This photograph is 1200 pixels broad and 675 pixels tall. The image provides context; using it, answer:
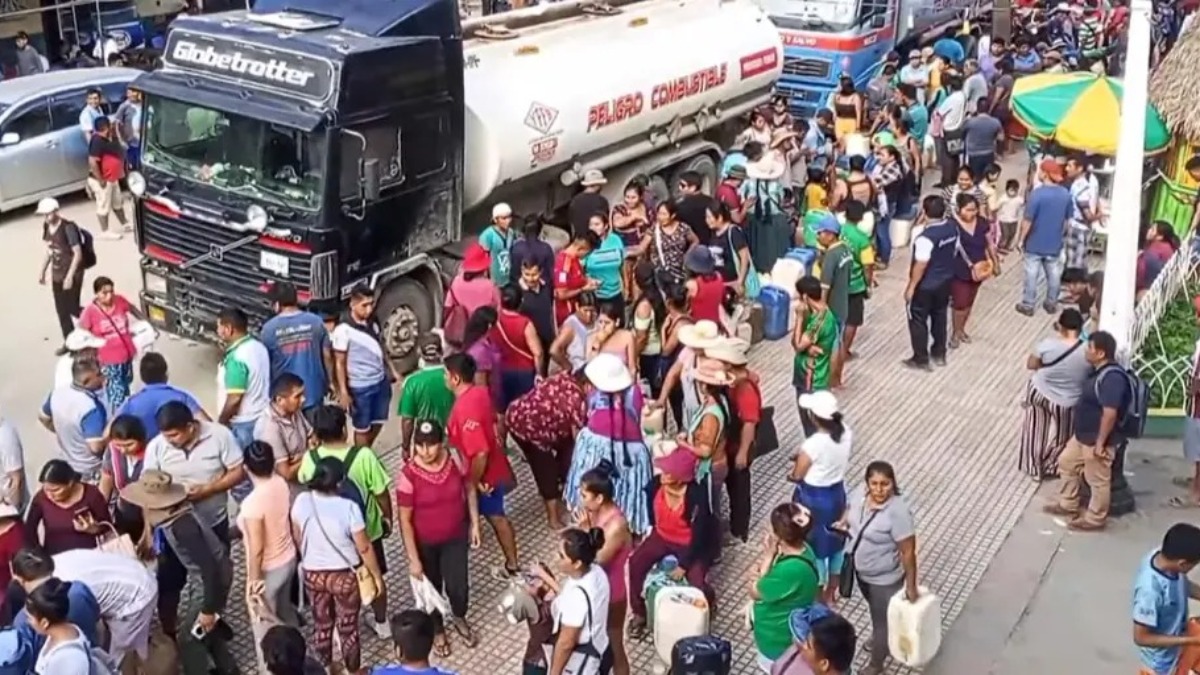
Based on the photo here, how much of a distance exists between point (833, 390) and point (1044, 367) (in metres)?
2.40

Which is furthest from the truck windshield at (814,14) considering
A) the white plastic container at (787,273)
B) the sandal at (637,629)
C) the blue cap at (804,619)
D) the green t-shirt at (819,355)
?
the blue cap at (804,619)

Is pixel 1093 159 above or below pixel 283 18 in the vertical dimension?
below

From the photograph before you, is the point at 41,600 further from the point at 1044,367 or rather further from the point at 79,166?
the point at 79,166

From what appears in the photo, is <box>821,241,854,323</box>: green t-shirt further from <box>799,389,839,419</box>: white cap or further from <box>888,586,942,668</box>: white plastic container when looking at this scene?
<box>888,586,942,668</box>: white plastic container

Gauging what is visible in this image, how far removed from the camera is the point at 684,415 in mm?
9539

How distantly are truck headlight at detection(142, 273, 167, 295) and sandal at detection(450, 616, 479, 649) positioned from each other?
186 inches

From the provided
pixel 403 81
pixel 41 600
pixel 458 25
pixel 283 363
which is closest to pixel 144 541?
pixel 41 600

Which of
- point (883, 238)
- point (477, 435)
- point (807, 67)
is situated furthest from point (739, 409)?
point (807, 67)

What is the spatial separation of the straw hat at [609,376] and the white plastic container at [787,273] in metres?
4.72

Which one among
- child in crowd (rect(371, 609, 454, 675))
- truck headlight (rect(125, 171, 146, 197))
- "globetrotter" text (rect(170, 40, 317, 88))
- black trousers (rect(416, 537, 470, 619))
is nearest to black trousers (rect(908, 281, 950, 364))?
"globetrotter" text (rect(170, 40, 317, 88))

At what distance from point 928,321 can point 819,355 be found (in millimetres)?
2656

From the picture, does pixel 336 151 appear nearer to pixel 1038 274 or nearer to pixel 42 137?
pixel 1038 274

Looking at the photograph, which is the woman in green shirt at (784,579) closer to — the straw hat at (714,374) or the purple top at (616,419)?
the purple top at (616,419)

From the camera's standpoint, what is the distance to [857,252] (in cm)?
1188
